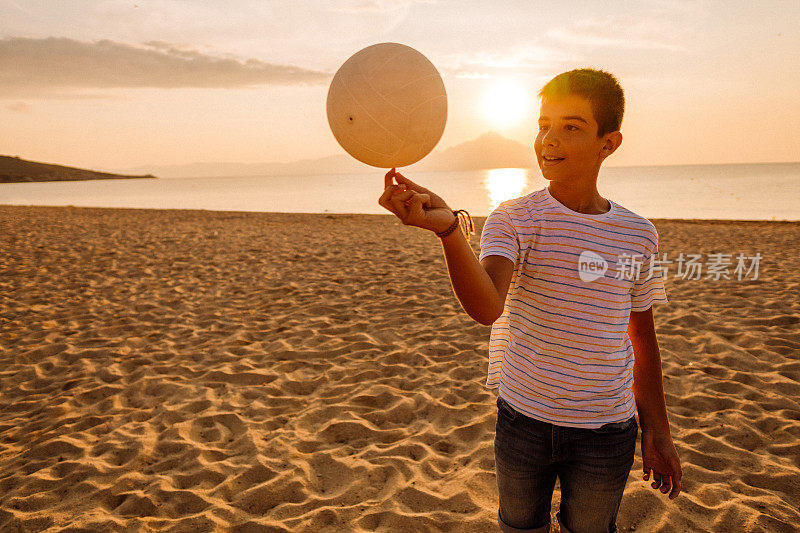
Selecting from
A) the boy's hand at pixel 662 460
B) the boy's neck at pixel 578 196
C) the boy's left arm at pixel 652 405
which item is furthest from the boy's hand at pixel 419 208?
the boy's hand at pixel 662 460

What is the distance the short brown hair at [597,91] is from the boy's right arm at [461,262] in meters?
0.57

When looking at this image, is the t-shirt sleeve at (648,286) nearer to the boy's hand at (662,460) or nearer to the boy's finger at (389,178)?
the boy's hand at (662,460)

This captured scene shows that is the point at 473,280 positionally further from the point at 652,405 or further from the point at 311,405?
the point at 311,405

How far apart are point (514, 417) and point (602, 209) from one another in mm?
788

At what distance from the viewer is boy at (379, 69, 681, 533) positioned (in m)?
1.50

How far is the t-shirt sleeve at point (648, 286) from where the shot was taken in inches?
64.8

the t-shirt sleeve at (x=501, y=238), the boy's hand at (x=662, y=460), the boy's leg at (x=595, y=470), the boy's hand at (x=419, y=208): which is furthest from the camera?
the boy's hand at (x=662, y=460)

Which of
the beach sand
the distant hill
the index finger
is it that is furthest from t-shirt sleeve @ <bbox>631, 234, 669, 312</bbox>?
the distant hill

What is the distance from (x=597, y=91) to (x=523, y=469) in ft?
4.17

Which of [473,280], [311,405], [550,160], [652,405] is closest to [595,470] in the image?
[652,405]

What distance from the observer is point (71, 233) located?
48.0 ft

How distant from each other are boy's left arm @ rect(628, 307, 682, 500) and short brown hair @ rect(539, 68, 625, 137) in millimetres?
737

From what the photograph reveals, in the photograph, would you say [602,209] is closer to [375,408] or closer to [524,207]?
[524,207]

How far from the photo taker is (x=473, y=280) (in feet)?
4.22
